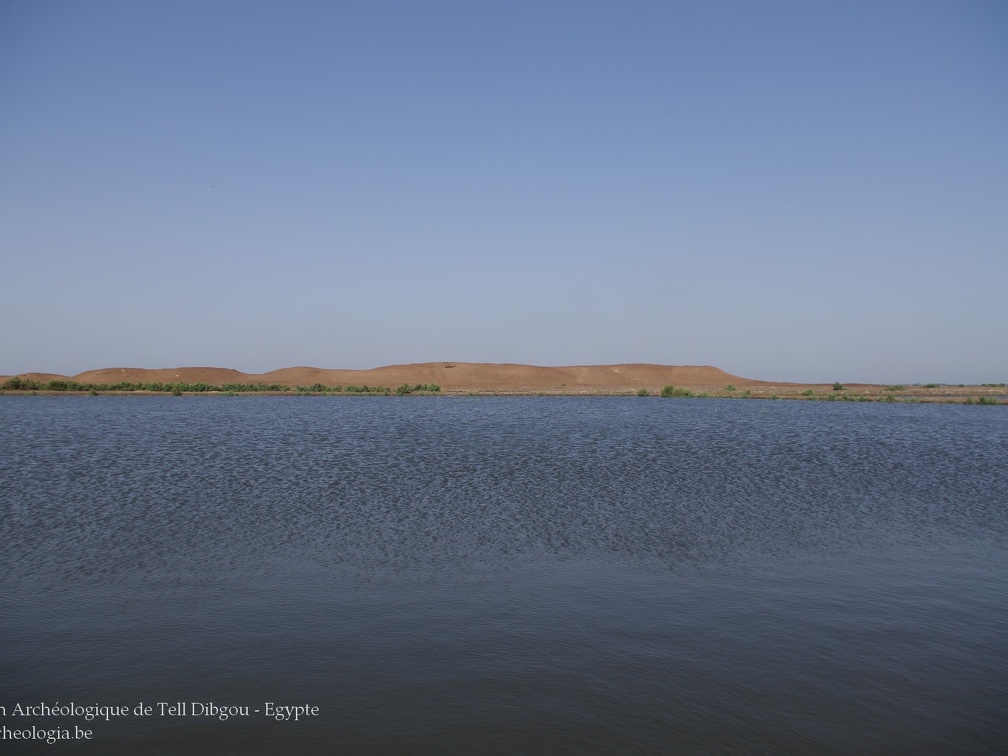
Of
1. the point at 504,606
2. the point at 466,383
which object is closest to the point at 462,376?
Result: the point at 466,383

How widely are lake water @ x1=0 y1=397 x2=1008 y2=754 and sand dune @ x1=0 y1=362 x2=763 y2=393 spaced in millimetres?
61623

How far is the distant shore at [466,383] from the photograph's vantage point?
216ft

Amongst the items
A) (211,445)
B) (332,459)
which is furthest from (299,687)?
(211,445)

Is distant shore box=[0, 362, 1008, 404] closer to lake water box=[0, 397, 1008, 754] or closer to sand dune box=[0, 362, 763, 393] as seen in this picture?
sand dune box=[0, 362, 763, 393]

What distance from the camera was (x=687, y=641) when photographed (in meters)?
8.00

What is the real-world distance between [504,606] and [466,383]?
72.4 m

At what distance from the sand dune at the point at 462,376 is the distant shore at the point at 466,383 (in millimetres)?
122

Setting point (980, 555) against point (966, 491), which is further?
point (966, 491)

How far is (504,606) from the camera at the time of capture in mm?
9008

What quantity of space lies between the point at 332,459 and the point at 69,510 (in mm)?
8208

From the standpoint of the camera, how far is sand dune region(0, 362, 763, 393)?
272ft

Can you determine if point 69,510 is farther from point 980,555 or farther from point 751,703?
point 980,555

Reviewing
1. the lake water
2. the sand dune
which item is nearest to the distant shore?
the sand dune

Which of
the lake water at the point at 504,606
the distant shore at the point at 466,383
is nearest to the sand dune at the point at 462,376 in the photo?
the distant shore at the point at 466,383
